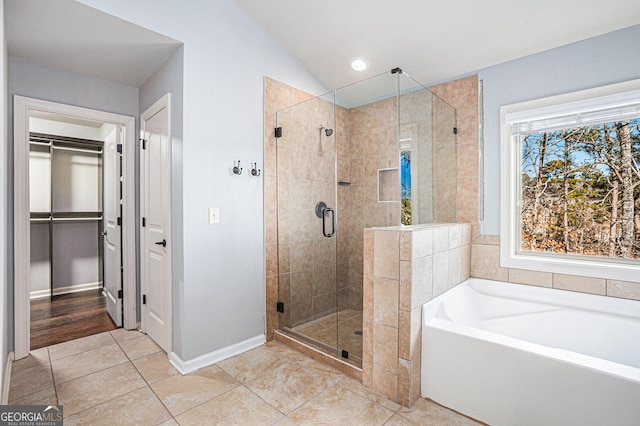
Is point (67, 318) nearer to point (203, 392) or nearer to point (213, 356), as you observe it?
point (213, 356)

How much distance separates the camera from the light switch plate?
238cm

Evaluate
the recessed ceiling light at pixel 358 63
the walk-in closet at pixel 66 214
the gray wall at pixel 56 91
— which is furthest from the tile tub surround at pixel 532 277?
the walk-in closet at pixel 66 214

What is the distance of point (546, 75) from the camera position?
93.3 inches

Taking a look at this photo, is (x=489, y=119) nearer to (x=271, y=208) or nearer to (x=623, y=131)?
(x=623, y=131)

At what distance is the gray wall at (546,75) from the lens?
2.09 m

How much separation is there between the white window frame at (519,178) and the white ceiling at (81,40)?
263cm

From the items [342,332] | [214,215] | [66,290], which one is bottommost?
[66,290]

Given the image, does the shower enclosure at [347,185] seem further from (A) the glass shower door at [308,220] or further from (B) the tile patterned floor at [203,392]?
(B) the tile patterned floor at [203,392]

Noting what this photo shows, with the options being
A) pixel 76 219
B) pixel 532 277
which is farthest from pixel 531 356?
pixel 76 219

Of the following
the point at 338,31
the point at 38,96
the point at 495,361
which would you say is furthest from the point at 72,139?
the point at 495,361

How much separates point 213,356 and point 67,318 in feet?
6.80

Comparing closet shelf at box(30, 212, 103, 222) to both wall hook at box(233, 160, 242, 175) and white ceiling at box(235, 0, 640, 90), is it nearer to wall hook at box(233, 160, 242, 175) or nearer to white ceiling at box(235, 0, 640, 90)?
wall hook at box(233, 160, 242, 175)

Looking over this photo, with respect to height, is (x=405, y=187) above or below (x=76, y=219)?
above

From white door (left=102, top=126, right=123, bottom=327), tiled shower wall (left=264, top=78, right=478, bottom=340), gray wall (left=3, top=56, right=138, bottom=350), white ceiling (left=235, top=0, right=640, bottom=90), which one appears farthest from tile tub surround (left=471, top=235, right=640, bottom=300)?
gray wall (left=3, top=56, right=138, bottom=350)
